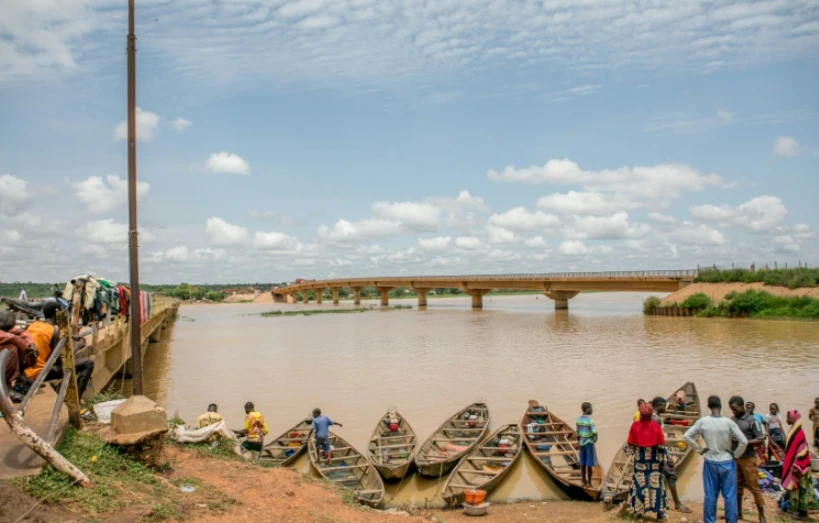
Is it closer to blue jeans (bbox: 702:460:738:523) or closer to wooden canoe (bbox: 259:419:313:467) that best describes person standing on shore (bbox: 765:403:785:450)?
blue jeans (bbox: 702:460:738:523)

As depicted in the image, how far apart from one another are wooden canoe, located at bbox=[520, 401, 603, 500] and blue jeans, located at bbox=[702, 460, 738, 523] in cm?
265

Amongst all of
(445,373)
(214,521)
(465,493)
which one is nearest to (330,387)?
(445,373)

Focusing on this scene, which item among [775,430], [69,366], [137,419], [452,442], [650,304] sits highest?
[69,366]

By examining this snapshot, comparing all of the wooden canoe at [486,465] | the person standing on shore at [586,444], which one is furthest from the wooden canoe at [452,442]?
the person standing on shore at [586,444]

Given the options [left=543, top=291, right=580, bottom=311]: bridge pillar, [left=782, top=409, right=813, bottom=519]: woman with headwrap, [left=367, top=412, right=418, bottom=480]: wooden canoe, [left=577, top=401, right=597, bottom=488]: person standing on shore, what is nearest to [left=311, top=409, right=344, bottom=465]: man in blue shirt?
[left=367, top=412, right=418, bottom=480]: wooden canoe

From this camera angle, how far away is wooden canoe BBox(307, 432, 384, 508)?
9.75m

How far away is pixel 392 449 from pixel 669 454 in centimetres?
586

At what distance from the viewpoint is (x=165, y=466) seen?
25.8ft

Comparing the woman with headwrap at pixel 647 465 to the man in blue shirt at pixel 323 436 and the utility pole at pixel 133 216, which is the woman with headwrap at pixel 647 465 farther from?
the utility pole at pixel 133 216

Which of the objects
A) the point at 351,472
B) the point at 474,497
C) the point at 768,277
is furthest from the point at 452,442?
the point at 768,277

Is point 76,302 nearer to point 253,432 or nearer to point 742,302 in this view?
point 253,432

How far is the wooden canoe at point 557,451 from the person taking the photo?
1033 centimetres

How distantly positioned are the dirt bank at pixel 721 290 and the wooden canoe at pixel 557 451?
42.0 m

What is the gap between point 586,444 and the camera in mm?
10383
